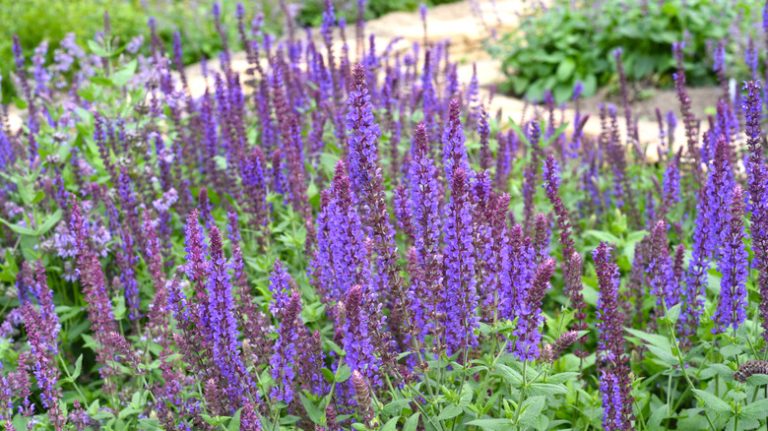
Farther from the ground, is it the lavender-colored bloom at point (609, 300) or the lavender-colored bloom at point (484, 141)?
the lavender-colored bloom at point (484, 141)

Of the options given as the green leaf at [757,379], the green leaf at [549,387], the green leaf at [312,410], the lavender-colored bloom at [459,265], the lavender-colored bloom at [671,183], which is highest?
the lavender-colored bloom at [459,265]

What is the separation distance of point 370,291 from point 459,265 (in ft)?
1.06

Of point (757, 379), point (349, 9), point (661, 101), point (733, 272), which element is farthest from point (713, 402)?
point (349, 9)

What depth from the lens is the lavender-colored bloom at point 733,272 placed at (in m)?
3.15

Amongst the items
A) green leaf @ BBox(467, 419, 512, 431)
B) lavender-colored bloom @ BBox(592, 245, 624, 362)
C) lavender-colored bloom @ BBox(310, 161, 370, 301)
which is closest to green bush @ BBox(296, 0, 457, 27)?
lavender-colored bloom @ BBox(310, 161, 370, 301)

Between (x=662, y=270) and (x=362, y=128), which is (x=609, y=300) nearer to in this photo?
(x=662, y=270)

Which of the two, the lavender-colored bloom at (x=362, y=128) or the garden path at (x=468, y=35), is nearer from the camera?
the lavender-colored bloom at (x=362, y=128)

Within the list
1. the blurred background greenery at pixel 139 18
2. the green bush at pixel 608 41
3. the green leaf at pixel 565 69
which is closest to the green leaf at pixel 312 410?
the green bush at pixel 608 41

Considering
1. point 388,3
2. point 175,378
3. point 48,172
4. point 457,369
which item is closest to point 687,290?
point 457,369

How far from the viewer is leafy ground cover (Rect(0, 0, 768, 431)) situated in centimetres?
286

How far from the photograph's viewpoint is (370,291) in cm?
283

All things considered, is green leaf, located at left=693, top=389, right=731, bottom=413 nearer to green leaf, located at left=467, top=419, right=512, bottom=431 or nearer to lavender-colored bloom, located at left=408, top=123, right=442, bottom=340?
green leaf, located at left=467, top=419, right=512, bottom=431

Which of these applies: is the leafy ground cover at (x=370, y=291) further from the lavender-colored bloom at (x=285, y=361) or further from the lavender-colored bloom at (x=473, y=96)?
the lavender-colored bloom at (x=473, y=96)

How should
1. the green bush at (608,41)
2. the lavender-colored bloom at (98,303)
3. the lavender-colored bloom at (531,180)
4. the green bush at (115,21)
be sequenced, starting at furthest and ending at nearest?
the green bush at (115,21) < the green bush at (608,41) < the lavender-colored bloom at (531,180) < the lavender-colored bloom at (98,303)
